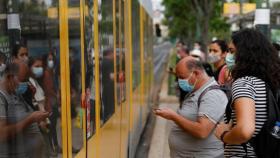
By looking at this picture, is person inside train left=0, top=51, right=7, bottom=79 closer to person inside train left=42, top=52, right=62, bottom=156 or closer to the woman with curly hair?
person inside train left=42, top=52, right=62, bottom=156

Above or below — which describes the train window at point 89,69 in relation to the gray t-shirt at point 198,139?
above

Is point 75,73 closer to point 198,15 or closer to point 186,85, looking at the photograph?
point 186,85

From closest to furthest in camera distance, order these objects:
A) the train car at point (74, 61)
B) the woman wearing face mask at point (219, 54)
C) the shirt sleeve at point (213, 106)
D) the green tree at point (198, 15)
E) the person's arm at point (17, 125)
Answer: the person's arm at point (17, 125) → the train car at point (74, 61) → the shirt sleeve at point (213, 106) → the woman wearing face mask at point (219, 54) → the green tree at point (198, 15)

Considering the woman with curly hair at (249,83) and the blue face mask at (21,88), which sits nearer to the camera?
the blue face mask at (21,88)

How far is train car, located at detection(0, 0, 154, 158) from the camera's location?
8.91 ft

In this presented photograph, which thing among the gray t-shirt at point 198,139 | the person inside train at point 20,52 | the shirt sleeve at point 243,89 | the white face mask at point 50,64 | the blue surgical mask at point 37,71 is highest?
the person inside train at point 20,52

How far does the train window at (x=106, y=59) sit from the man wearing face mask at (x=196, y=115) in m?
0.45

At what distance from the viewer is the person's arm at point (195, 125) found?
4508 millimetres

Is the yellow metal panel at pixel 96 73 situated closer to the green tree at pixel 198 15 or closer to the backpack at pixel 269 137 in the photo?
the backpack at pixel 269 137

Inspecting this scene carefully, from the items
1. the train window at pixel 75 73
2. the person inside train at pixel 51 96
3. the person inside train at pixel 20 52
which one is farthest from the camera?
the train window at pixel 75 73

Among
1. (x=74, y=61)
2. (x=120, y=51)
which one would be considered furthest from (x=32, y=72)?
(x=120, y=51)

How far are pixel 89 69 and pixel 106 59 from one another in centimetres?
94

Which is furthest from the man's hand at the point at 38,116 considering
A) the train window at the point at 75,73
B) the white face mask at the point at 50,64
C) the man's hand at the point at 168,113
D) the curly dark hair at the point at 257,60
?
the man's hand at the point at 168,113

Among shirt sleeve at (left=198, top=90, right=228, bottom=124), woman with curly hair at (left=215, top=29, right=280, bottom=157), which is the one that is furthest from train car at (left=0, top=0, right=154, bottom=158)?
woman with curly hair at (left=215, top=29, right=280, bottom=157)
